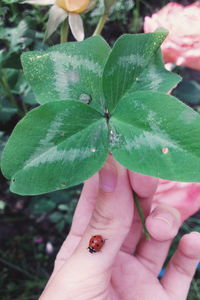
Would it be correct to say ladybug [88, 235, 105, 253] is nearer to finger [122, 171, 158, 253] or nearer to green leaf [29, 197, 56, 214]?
finger [122, 171, 158, 253]

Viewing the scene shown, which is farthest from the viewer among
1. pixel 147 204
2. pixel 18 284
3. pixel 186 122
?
pixel 18 284

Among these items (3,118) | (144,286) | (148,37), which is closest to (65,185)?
(148,37)

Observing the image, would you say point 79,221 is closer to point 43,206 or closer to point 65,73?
point 43,206

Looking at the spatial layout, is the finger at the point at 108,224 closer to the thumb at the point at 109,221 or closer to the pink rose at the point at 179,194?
the thumb at the point at 109,221

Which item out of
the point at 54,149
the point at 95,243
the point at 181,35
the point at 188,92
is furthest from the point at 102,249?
the point at 188,92

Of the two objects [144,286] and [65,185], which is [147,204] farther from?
[65,185]

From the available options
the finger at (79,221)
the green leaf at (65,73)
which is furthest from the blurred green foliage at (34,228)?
the green leaf at (65,73)
